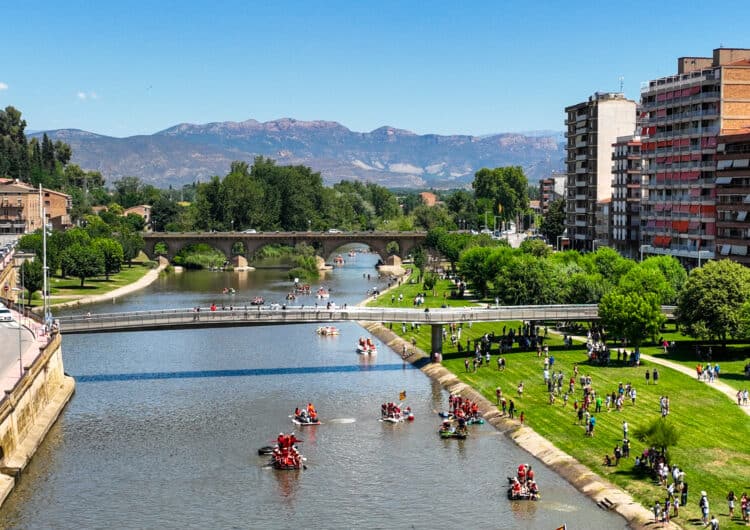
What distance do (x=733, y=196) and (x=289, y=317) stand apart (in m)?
53.2

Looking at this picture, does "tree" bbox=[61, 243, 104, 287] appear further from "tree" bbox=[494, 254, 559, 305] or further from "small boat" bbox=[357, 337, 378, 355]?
"tree" bbox=[494, 254, 559, 305]

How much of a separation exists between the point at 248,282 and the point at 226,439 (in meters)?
122

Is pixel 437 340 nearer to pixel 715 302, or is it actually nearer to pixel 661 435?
pixel 715 302

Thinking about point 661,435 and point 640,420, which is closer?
point 661,435

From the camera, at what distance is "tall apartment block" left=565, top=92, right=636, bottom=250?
16912 centimetres

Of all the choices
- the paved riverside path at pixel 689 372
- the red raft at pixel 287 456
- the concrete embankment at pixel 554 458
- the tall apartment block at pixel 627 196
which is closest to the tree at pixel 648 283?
the paved riverside path at pixel 689 372

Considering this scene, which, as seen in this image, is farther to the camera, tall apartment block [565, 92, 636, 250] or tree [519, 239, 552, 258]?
tall apartment block [565, 92, 636, 250]

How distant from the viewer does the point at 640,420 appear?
237 ft

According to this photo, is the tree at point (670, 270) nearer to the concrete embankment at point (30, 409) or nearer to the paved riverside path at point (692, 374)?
the paved riverside path at point (692, 374)

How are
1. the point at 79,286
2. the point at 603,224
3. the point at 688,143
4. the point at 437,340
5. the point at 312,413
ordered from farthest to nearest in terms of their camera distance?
the point at 79,286
the point at 603,224
the point at 688,143
the point at 437,340
the point at 312,413

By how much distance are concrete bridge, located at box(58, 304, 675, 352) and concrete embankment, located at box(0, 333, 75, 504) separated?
5.22 metres

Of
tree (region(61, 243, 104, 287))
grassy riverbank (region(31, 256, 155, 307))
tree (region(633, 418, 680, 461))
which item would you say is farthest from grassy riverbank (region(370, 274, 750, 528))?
tree (region(61, 243, 104, 287))

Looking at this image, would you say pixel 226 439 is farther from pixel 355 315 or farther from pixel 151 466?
pixel 355 315

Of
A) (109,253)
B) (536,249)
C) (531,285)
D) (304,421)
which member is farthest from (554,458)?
(109,253)
